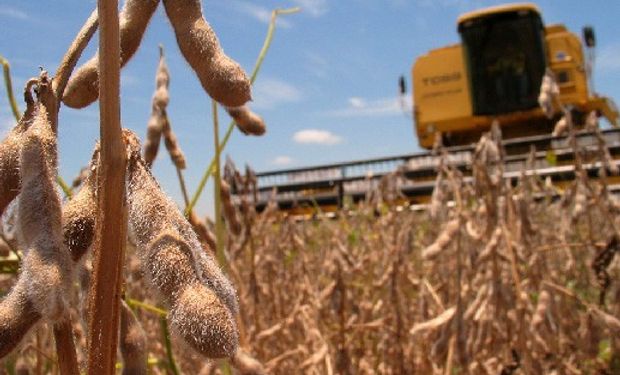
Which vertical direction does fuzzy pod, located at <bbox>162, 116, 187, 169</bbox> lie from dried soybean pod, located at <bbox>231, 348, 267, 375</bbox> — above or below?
above

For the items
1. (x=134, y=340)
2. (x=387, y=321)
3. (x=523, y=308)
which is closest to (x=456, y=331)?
(x=523, y=308)

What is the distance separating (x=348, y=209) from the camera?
231 inches

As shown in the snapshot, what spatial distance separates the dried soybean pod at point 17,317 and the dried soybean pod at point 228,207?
119 centimetres

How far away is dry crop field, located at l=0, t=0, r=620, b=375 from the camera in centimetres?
58

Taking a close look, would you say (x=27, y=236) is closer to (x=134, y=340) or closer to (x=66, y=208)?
(x=66, y=208)

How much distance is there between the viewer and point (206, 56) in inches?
26.9

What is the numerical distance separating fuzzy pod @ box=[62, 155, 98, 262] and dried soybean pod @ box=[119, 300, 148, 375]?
176 mm

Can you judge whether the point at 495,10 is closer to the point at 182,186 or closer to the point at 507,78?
the point at 507,78

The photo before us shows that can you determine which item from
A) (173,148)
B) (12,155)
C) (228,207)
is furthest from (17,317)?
(228,207)

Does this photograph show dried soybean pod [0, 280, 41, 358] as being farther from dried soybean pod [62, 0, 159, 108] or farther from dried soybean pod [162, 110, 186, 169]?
dried soybean pod [162, 110, 186, 169]

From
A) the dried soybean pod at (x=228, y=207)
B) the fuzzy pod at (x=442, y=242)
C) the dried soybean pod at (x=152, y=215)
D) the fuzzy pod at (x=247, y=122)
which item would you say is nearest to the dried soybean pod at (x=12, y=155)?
the dried soybean pod at (x=152, y=215)

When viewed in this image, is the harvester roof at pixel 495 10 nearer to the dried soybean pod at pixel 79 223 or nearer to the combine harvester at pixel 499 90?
the combine harvester at pixel 499 90

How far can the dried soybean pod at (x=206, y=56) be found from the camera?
661mm

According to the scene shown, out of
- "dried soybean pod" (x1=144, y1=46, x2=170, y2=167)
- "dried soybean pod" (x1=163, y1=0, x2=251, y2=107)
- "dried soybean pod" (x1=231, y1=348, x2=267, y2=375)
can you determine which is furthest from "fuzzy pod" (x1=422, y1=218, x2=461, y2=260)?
"dried soybean pod" (x1=163, y1=0, x2=251, y2=107)
